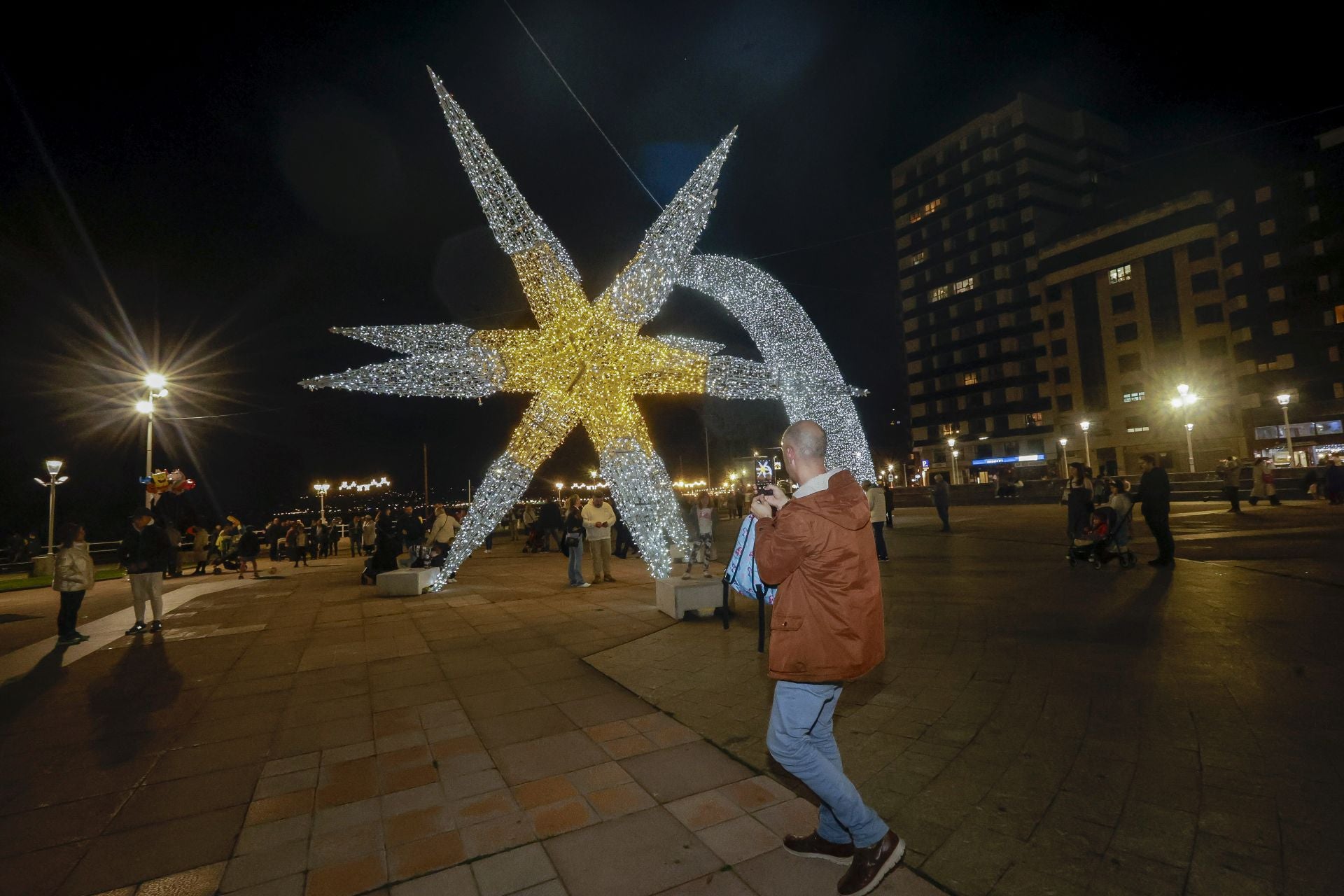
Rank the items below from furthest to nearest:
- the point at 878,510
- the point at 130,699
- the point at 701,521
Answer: the point at 701,521
the point at 878,510
the point at 130,699

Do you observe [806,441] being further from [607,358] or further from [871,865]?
[607,358]

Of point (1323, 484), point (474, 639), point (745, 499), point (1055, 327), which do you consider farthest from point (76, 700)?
point (1055, 327)

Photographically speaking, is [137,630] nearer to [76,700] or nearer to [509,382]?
[76,700]

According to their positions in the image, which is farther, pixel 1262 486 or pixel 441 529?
pixel 1262 486

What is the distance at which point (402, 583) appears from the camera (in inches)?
420

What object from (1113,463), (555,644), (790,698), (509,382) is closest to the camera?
(790,698)

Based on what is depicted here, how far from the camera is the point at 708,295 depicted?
10.1m

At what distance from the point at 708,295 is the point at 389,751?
7.88m

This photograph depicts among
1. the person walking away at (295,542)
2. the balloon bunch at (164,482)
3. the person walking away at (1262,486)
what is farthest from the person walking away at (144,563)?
the person walking away at (1262,486)

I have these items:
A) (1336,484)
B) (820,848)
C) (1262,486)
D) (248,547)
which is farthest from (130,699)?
(1262,486)

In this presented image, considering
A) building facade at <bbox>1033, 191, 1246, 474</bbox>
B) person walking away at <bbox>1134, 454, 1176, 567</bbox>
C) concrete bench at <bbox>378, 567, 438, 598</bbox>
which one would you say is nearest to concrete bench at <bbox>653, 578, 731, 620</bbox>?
concrete bench at <bbox>378, 567, 438, 598</bbox>

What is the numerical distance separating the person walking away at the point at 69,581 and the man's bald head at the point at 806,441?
932cm

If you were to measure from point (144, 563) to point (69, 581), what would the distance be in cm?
74

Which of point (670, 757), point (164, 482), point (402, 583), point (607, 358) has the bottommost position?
point (670, 757)
